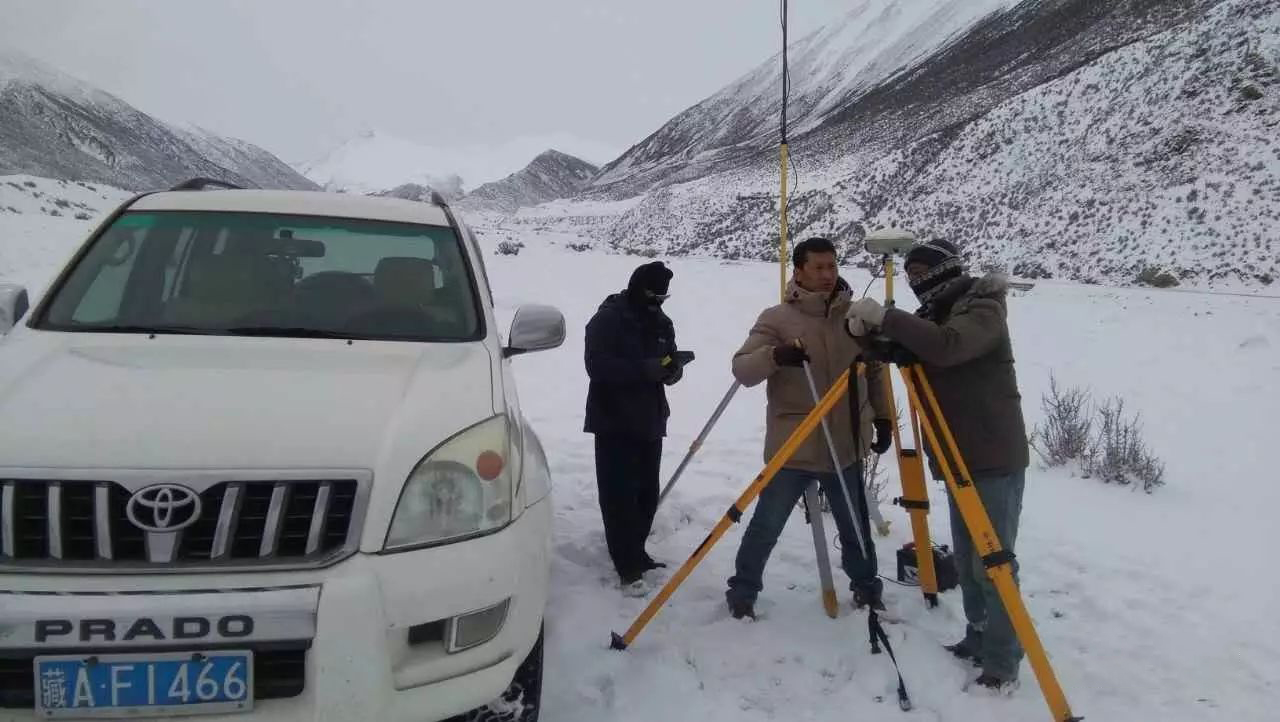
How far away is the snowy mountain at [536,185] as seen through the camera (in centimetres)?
15025

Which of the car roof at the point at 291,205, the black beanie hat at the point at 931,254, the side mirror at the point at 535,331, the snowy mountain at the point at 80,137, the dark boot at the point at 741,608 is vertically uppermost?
the snowy mountain at the point at 80,137

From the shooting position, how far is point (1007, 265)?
25422mm

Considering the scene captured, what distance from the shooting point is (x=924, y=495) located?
135 inches

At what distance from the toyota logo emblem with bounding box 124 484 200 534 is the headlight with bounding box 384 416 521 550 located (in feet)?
1.61

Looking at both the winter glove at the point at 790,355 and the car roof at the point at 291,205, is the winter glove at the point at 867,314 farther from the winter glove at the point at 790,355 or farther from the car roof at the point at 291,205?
the car roof at the point at 291,205

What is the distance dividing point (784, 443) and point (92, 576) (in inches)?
110

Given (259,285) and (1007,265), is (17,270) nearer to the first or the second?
(259,285)

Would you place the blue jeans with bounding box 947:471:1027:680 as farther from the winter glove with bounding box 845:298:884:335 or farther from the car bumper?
the car bumper

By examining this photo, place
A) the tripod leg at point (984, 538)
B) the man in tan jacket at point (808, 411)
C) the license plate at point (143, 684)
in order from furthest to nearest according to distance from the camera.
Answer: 1. the man in tan jacket at point (808, 411)
2. the tripod leg at point (984, 538)
3. the license plate at point (143, 684)

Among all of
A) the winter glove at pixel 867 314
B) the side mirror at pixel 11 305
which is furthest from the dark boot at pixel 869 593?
the side mirror at pixel 11 305

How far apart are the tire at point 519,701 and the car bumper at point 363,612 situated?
0.30 meters

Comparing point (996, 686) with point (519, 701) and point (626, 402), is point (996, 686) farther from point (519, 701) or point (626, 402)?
point (626, 402)

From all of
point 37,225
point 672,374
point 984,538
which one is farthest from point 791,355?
point 37,225

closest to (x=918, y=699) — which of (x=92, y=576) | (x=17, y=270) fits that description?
(x=92, y=576)
